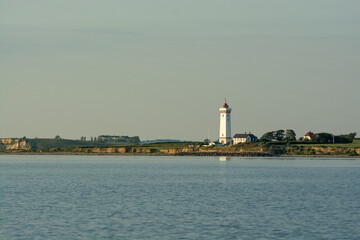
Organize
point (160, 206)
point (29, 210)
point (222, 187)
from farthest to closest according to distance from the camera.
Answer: point (222, 187), point (160, 206), point (29, 210)

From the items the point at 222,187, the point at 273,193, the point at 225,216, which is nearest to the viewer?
the point at 225,216

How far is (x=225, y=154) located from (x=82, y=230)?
549 feet

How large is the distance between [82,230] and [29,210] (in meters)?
9.71

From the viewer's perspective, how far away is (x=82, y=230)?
32.1m

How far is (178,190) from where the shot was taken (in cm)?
5775

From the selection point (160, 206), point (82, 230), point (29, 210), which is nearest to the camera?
point (82, 230)

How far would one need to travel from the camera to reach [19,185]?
209 feet

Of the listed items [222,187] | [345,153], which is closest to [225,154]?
A: [345,153]

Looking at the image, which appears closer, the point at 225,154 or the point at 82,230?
the point at 82,230

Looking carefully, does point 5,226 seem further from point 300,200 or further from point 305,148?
point 305,148

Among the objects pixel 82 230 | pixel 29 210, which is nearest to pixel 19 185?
pixel 29 210

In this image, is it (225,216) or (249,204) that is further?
(249,204)

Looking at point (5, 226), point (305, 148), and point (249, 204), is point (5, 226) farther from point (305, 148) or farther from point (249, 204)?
point (305, 148)

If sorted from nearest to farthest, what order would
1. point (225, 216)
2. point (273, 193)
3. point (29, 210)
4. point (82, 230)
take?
point (82, 230) → point (225, 216) → point (29, 210) → point (273, 193)
